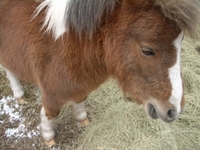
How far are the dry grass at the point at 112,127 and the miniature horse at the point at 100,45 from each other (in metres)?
0.58

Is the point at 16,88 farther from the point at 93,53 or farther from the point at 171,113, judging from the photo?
the point at 171,113

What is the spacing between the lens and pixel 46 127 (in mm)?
2559

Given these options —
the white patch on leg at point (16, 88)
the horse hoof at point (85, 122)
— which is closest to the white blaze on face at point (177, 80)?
the horse hoof at point (85, 122)

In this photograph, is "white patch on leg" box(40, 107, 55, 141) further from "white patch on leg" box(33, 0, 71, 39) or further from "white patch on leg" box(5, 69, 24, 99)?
"white patch on leg" box(33, 0, 71, 39)

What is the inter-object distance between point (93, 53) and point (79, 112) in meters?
1.06

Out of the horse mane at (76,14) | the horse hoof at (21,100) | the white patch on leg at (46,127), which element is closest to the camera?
the horse mane at (76,14)

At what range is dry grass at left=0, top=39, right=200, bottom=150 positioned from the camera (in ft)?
8.70

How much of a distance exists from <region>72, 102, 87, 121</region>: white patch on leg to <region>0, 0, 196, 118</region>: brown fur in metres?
0.37

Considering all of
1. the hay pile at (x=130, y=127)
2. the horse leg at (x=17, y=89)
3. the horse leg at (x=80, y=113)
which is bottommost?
the hay pile at (x=130, y=127)

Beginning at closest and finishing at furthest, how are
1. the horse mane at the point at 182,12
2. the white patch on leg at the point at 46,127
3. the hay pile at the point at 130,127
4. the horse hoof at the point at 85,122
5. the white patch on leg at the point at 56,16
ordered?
the horse mane at the point at 182,12 → the white patch on leg at the point at 56,16 → the white patch on leg at the point at 46,127 → the hay pile at the point at 130,127 → the horse hoof at the point at 85,122

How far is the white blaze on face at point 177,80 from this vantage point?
5.03 feet

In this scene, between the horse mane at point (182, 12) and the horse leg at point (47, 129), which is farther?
the horse leg at point (47, 129)

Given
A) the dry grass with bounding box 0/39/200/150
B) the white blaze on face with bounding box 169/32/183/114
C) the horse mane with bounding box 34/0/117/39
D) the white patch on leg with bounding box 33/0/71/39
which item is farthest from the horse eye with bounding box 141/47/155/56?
the dry grass with bounding box 0/39/200/150

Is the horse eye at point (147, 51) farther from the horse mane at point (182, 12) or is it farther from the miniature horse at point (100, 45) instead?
the horse mane at point (182, 12)
